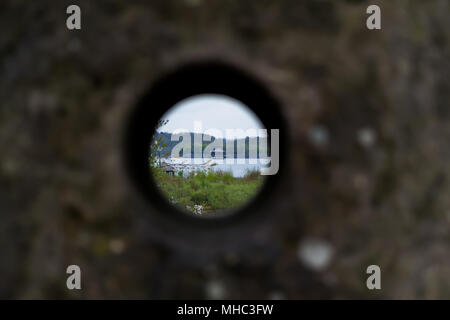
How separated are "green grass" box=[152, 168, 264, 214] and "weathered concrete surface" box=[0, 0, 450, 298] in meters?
5.40

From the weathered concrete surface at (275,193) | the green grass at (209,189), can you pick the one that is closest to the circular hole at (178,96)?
the weathered concrete surface at (275,193)

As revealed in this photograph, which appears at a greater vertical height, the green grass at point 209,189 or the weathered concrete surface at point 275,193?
the green grass at point 209,189

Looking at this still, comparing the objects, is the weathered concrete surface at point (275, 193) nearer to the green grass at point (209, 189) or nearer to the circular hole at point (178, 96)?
the circular hole at point (178, 96)

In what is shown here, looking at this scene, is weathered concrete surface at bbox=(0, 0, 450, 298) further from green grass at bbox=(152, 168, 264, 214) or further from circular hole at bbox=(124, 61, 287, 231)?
green grass at bbox=(152, 168, 264, 214)

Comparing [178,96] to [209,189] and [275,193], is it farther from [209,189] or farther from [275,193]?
[209,189]

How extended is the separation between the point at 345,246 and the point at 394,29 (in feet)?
2.82

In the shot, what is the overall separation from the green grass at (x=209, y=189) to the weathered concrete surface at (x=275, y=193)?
17.7 ft

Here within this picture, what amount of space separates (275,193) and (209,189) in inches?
293

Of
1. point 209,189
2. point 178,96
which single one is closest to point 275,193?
point 178,96

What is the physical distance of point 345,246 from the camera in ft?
4.23

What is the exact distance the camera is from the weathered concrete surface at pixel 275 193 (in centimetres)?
127
